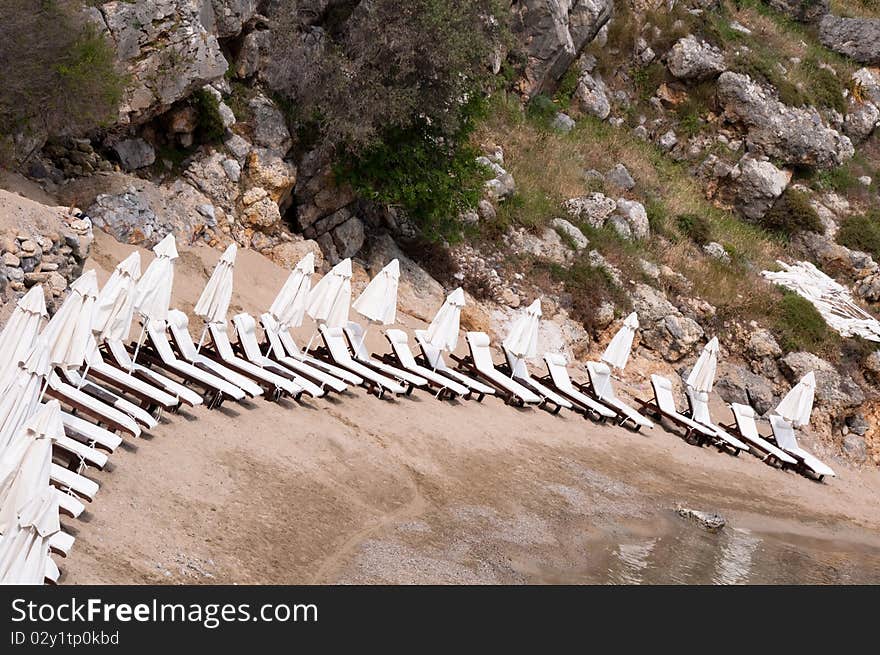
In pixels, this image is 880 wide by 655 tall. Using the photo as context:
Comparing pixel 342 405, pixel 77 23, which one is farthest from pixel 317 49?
pixel 342 405

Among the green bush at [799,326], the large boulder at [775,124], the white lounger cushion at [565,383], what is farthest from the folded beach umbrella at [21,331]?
the large boulder at [775,124]

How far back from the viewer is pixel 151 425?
13.6m

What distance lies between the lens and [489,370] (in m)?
21.2

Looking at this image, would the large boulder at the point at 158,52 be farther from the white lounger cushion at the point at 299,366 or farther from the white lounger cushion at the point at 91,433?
the white lounger cushion at the point at 91,433

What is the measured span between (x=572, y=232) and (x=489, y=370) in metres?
8.84

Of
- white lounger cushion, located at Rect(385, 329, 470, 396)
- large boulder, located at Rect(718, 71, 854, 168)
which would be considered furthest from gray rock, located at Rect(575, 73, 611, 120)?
white lounger cushion, located at Rect(385, 329, 470, 396)

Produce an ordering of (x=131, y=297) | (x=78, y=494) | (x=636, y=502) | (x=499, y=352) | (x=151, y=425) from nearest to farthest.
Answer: (x=78, y=494) → (x=151, y=425) → (x=131, y=297) → (x=636, y=502) → (x=499, y=352)

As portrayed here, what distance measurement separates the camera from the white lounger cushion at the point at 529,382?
835 inches

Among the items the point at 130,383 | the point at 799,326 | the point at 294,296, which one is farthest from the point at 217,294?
the point at 799,326

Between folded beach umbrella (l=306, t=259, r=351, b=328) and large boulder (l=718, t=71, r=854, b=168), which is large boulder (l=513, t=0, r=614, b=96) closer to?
large boulder (l=718, t=71, r=854, b=168)

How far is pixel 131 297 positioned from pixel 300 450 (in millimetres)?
3464

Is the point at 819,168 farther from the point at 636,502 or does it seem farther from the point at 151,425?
the point at 151,425

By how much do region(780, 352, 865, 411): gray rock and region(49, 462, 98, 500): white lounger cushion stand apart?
20.9 m

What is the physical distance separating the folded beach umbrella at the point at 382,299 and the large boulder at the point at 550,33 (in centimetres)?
1824
